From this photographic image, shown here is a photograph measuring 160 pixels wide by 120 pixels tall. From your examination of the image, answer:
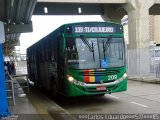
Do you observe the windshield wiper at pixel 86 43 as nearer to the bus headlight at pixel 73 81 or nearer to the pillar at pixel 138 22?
the bus headlight at pixel 73 81

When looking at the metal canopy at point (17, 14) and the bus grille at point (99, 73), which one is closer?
the bus grille at point (99, 73)

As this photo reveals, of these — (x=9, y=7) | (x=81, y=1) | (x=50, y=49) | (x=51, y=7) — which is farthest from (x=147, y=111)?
(x=51, y=7)

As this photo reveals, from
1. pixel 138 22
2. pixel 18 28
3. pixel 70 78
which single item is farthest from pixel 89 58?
pixel 138 22

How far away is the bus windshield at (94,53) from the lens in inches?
435

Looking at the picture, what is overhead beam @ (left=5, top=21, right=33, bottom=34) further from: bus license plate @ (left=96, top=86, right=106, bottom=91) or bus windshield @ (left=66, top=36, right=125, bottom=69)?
bus license plate @ (left=96, top=86, right=106, bottom=91)

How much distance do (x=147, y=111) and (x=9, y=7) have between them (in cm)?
964

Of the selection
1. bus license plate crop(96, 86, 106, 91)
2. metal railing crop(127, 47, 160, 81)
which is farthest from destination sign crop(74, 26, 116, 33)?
metal railing crop(127, 47, 160, 81)

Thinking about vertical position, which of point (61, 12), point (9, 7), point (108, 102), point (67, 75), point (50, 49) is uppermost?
point (61, 12)

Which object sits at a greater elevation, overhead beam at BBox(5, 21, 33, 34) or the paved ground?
overhead beam at BBox(5, 21, 33, 34)

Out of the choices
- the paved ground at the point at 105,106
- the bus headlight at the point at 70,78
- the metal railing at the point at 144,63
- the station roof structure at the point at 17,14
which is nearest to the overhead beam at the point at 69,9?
the station roof structure at the point at 17,14

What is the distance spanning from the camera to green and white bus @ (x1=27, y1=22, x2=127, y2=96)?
11.0m

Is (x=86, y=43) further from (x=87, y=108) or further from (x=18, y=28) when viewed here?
(x=18, y=28)

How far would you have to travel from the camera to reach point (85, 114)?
9.82 metres

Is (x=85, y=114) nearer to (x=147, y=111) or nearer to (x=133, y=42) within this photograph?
(x=147, y=111)
